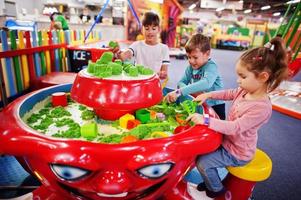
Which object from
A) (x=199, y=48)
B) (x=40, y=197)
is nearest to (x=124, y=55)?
(x=199, y=48)

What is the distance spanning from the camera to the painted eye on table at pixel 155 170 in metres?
0.87

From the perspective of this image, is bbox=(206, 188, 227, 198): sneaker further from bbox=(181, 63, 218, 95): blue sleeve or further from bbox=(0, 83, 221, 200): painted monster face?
bbox=(181, 63, 218, 95): blue sleeve

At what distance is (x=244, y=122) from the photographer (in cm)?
104

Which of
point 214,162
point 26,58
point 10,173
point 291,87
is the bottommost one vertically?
point 291,87

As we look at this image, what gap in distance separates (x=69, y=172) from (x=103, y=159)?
0.42 feet

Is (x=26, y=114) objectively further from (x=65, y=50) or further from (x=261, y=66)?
(x=65, y=50)

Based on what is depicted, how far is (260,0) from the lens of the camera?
15.5 m

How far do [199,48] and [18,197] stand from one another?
1244 mm

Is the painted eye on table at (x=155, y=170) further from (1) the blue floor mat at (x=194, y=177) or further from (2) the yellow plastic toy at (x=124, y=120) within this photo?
(1) the blue floor mat at (x=194, y=177)

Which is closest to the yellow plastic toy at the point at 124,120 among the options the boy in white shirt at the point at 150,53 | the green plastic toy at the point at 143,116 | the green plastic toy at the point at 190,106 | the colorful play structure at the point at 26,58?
the green plastic toy at the point at 143,116

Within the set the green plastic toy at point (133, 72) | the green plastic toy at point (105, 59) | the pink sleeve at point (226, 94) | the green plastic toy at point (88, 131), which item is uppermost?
the green plastic toy at point (105, 59)

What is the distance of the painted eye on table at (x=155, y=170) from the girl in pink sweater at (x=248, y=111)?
0.26 metres

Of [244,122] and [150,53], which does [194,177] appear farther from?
[150,53]

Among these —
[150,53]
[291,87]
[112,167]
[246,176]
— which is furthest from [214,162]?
[291,87]
